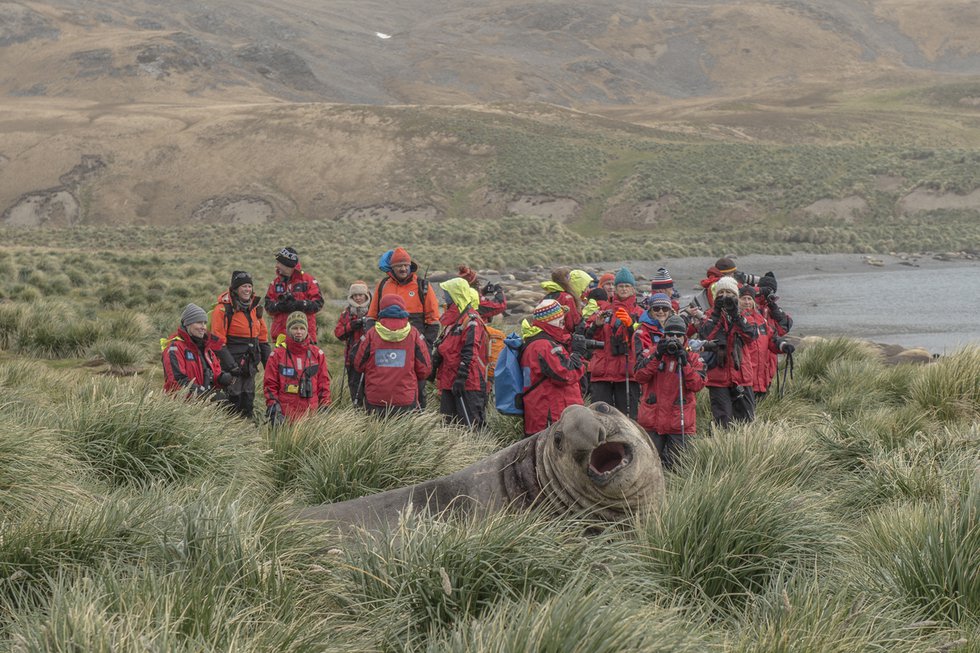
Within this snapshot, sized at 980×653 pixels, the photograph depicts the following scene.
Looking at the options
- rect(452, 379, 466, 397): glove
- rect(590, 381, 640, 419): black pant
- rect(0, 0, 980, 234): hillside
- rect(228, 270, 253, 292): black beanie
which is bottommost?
rect(590, 381, 640, 419): black pant

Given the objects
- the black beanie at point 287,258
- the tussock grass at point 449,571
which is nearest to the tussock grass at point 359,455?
the tussock grass at point 449,571

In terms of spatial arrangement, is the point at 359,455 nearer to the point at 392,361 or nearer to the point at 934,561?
the point at 392,361

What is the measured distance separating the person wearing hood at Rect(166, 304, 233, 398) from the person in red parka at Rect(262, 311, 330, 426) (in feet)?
1.23

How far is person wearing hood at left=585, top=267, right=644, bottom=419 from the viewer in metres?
8.21

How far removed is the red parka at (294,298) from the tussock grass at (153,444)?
3.20 m

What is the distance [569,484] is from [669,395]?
2.66 meters

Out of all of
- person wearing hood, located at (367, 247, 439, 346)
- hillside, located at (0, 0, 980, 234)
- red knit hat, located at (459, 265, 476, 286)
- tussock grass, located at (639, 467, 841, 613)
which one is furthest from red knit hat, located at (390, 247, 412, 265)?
hillside, located at (0, 0, 980, 234)

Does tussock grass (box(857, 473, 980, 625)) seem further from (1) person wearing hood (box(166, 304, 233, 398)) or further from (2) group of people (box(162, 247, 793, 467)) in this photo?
(1) person wearing hood (box(166, 304, 233, 398))

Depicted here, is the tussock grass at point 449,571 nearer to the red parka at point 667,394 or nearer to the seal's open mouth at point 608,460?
the seal's open mouth at point 608,460

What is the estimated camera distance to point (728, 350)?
7.93 m

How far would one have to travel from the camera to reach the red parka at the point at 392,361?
7789 millimetres

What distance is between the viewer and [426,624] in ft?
11.5

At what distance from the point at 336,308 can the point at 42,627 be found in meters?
17.8

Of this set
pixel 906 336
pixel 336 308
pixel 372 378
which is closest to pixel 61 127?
pixel 336 308
